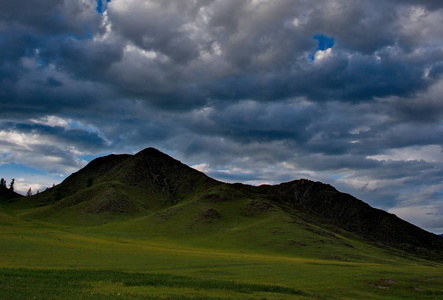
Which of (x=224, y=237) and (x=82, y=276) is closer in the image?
(x=82, y=276)

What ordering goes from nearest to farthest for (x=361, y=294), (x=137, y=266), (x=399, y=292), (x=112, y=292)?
(x=112, y=292) → (x=361, y=294) → (x=399, y=292) → (x=137, y=266)

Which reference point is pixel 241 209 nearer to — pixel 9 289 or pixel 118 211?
pixel 118 211

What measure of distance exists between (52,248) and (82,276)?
3229 centimetres

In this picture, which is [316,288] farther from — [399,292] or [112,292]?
[112,292]

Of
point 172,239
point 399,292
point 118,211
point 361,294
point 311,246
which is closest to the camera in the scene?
point 361,294

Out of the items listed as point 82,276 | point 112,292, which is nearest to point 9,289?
point 112,292

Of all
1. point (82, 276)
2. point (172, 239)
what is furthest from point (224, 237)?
point (82, 276)

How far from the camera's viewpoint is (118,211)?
191625 mm

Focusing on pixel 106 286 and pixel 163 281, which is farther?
pixel 163 281

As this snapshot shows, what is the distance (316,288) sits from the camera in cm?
3922

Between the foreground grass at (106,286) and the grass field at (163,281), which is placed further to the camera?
the grass field at (163,281)

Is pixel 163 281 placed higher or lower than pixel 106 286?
higher

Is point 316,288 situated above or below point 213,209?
below

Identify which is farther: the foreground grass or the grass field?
the grass field
